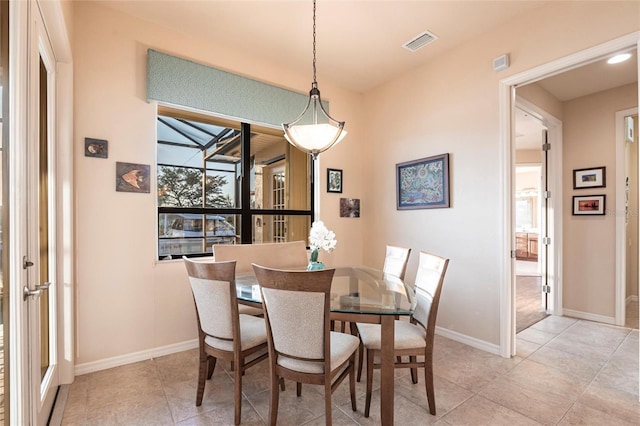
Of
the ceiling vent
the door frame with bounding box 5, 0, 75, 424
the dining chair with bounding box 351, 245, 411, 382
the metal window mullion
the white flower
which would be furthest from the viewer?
the metal window mullion

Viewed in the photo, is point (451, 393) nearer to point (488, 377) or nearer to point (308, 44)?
point (488, 377)

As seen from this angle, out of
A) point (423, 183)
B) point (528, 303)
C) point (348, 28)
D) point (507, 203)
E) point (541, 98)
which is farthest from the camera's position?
point (528, 303)

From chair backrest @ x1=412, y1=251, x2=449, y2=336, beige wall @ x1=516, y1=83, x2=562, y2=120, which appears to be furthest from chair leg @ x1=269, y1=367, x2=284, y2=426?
beige wall @ x1=516, y1=83, x2=562, y2=120

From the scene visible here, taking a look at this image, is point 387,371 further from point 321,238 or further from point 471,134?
point 471,134

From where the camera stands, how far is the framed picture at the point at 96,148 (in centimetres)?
244

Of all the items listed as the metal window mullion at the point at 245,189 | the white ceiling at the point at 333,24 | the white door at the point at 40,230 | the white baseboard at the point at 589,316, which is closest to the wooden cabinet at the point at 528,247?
the white baseboard at the point at 589,316

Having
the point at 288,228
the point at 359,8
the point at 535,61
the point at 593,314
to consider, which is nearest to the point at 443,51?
the point at 535,61

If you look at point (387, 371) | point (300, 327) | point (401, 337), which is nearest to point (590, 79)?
point (401, 337)

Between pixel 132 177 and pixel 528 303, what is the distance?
17.2ft

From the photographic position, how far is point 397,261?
2719 millimetres

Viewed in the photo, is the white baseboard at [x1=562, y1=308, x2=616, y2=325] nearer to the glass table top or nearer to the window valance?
the glass table top

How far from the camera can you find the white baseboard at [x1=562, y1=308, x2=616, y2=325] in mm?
3539

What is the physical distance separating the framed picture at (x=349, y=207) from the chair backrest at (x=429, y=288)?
186 cm

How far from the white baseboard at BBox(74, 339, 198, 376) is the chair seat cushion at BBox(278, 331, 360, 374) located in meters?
1.65
